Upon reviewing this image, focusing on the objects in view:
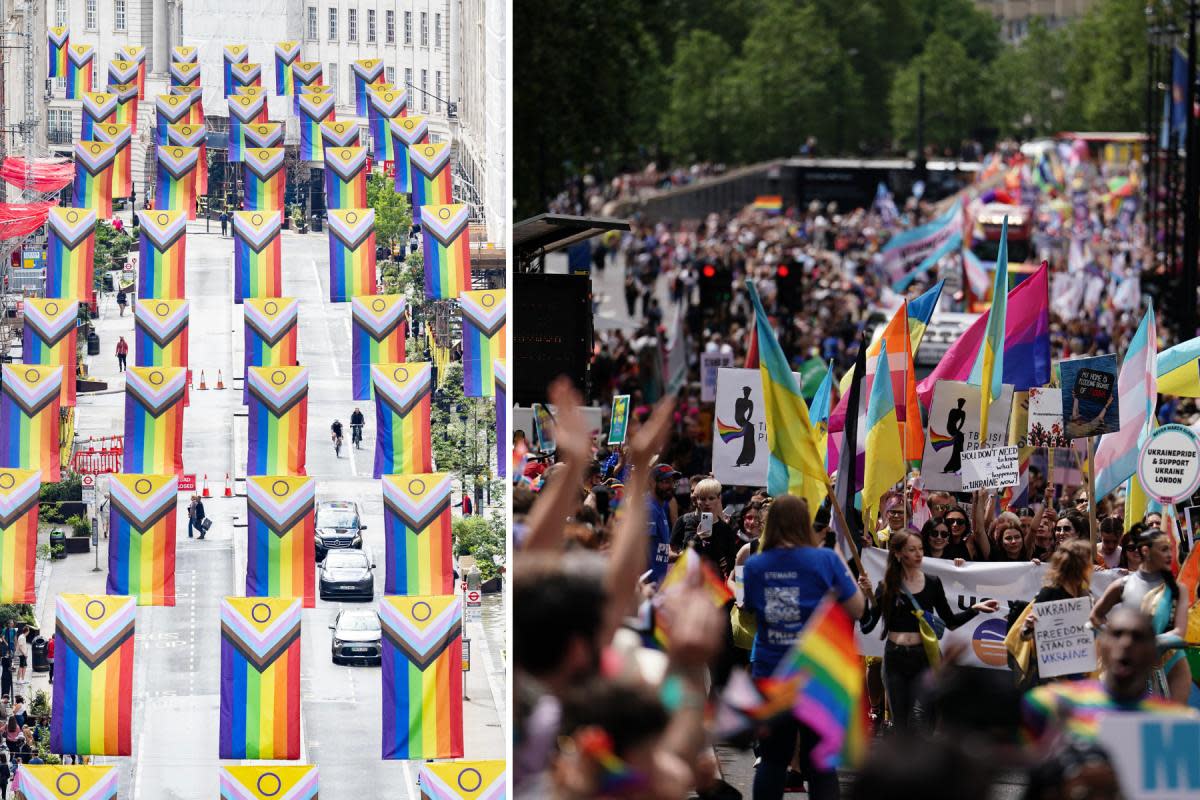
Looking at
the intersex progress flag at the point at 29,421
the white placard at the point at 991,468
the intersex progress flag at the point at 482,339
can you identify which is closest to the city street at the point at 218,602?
the intersex progress flag at the point at 29,421

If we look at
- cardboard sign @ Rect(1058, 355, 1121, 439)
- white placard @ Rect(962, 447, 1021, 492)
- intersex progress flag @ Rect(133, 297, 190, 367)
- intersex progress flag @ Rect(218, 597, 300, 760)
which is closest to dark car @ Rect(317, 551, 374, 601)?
intersex progress flag @ Rect(218, 597, 300, 760)

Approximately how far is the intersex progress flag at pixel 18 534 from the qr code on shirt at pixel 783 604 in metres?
2.84

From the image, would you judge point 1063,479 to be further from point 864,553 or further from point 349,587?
point 349,587

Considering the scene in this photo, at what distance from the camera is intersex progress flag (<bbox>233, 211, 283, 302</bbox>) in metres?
9.91

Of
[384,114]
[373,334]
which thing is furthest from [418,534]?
[384,114]

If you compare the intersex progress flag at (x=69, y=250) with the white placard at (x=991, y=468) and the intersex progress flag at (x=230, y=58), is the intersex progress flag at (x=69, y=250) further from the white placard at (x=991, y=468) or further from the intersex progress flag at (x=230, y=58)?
the white placard at (x=991, y=468)

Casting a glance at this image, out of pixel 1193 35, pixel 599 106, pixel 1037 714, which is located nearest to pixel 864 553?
pixel 1037 714

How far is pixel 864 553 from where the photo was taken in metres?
11.5

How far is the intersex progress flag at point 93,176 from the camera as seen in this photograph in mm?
9648

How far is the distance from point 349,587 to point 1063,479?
8570 mm

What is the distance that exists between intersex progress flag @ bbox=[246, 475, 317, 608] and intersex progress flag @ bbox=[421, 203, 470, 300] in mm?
955

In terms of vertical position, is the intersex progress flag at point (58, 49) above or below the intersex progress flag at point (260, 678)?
above

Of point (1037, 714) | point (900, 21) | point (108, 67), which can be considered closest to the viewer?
point (1037, 714)

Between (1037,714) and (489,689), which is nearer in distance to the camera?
(1037,714)
